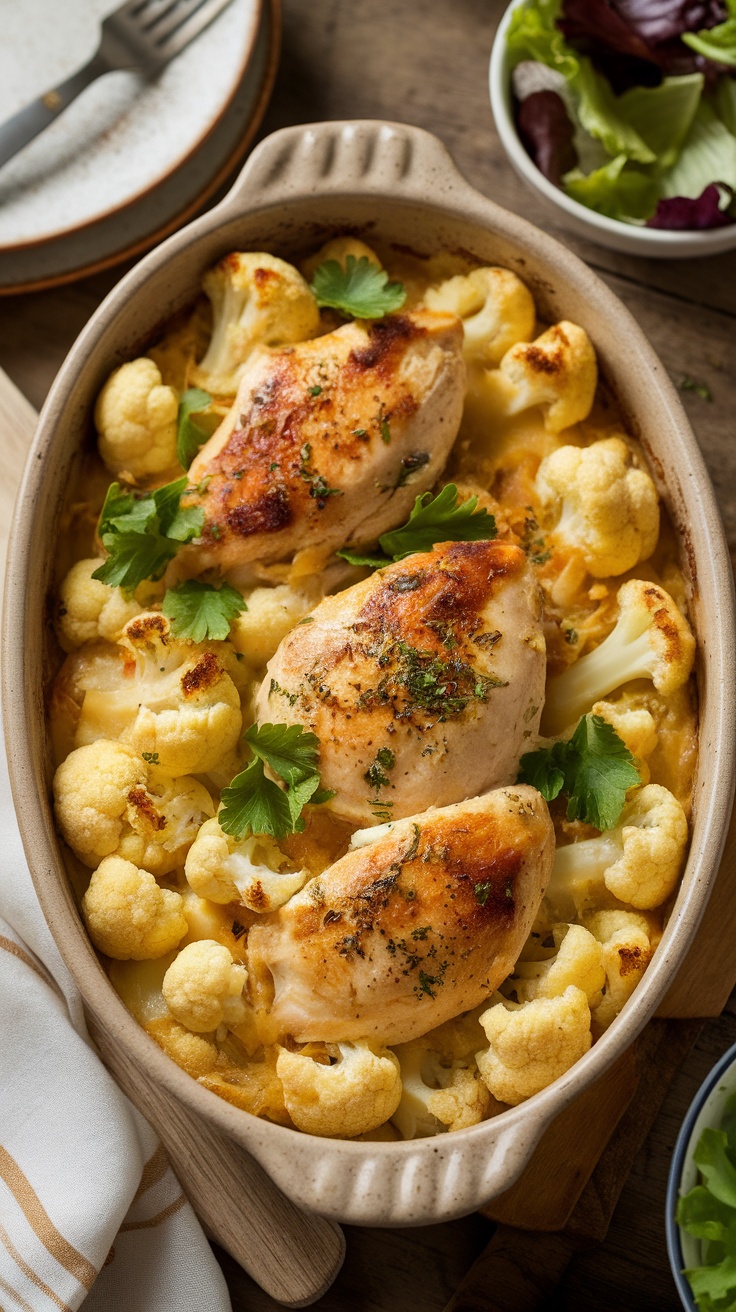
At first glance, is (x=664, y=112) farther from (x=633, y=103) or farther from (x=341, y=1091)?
(x=341, y=1091)

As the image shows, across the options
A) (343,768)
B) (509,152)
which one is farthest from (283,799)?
(509,152)

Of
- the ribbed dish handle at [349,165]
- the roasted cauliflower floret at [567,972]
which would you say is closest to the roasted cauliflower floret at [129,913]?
the roasted cauliflower floret at [567,972]

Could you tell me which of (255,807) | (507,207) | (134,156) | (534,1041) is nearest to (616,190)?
(507,207)

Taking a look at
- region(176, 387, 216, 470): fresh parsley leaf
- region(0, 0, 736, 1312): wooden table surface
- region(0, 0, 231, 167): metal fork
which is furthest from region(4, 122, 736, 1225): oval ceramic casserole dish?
region(0, 0, 231, 167): metal fork

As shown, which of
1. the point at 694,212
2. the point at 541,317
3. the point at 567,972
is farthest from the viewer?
the point at 694,212

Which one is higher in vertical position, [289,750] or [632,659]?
[289,750]
